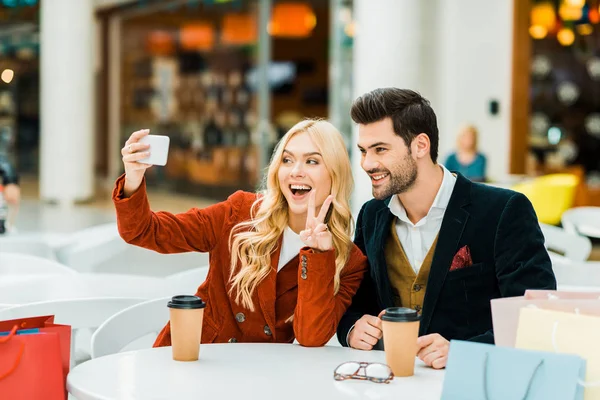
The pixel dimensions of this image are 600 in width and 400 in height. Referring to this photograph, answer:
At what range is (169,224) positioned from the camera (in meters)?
2.81

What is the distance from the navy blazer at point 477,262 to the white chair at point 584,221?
3.08m

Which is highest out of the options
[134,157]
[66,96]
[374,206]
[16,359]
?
[66,96]

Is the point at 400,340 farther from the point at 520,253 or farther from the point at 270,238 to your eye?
the point at 270,238

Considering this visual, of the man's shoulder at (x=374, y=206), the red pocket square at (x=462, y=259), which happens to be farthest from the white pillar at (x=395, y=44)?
the red pocket square at (x=462, y=259)

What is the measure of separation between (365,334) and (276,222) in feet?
1.59

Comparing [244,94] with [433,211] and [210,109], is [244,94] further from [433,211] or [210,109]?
[433,211]

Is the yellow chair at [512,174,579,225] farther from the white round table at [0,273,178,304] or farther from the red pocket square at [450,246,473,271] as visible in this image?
the red pocket square at [450,246,473,271]

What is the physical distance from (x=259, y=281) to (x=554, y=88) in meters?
10.0

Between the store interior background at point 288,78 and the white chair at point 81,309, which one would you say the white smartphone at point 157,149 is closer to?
the white chair at point 81,309

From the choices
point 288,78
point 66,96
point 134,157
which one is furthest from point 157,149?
point 66,96

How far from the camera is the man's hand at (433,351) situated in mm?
2270

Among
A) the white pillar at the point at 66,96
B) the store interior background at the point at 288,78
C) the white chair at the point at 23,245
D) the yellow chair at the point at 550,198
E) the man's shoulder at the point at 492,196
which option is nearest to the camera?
the man's shoulder at the point at 492,196

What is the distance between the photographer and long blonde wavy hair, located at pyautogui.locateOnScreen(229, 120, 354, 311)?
9.05 ft

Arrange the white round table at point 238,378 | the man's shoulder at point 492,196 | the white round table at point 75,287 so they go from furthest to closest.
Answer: the white round table at point 75,287
the man's shoulder at point 492,196
the white round table at point 238,378
